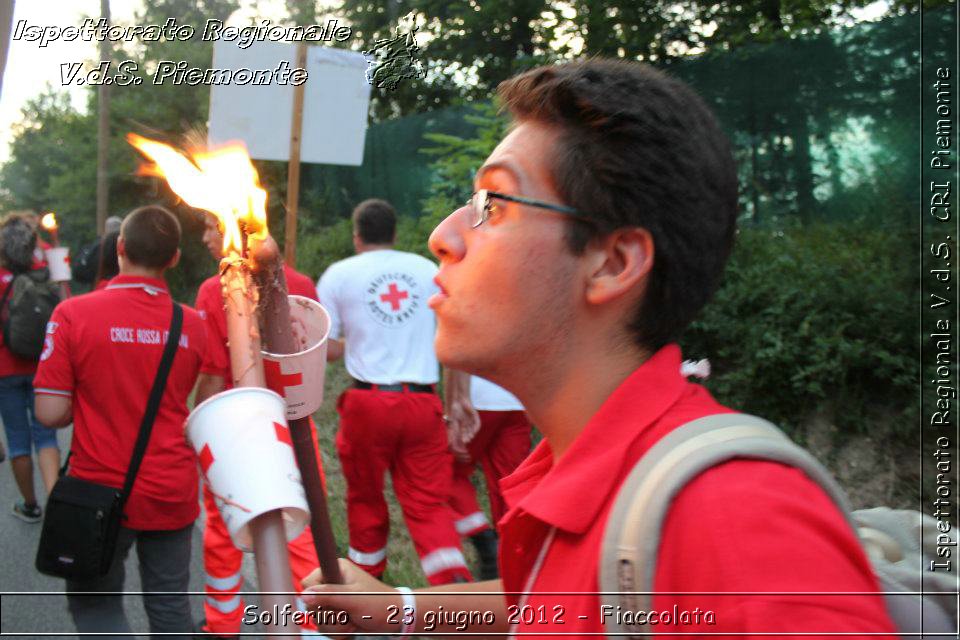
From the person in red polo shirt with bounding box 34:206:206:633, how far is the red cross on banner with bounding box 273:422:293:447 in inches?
107

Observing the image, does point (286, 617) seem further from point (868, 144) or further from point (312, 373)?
point (868, 144)

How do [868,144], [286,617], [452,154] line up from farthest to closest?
[452,154], [868,144], [286,617]

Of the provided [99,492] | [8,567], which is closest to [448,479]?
[99,492]

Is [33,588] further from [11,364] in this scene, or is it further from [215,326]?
[215,326]

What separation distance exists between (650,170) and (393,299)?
387cm

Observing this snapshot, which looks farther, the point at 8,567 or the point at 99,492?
the point at 8,567

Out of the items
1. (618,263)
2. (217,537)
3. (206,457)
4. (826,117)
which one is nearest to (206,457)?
(206,457)

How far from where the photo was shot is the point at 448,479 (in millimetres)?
5141

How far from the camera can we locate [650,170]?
1.42 metres

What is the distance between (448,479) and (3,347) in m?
3.45

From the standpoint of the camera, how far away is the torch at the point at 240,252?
1229mm

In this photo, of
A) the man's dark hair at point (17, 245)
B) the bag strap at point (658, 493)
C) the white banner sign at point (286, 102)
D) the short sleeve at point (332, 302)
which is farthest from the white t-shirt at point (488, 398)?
the bag strap at point (658, 493)

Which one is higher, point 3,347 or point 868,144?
point 868,144

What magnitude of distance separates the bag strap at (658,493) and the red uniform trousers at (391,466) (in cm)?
389
